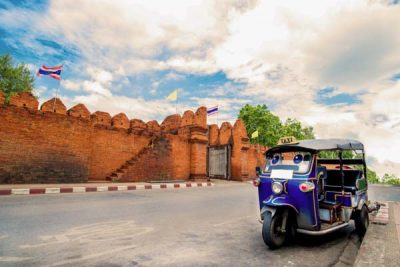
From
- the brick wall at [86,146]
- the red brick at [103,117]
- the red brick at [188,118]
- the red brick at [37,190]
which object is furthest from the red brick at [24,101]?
the red brick at [188,118]

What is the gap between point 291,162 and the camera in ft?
15.7

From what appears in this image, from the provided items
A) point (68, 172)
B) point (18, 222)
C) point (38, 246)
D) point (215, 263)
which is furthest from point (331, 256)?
point (68, 172)

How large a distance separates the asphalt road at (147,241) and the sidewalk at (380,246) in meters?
0.29

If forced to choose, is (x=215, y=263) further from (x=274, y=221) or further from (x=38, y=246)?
(x=38, y=246)

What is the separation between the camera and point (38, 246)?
3854 mm

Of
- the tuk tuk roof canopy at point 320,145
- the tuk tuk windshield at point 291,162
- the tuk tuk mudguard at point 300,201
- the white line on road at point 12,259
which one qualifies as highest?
the tuk tuk roof canopy at point 320,145

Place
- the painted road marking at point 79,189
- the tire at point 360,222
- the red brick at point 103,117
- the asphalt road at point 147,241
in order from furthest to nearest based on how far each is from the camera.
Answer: the red brick at point 103,117
the painted road marking at point 79,189
the tire at point 360,222
the asphalt road at point 147,241

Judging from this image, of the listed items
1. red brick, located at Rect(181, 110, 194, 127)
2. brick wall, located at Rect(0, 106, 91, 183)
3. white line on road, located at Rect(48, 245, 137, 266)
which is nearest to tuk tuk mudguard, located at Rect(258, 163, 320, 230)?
white line on road, located at Rect(48, 245, 137, 266)

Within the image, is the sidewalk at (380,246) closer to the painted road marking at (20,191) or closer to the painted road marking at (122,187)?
the painted road marking at (122,187)

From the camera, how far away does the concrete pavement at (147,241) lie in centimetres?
349

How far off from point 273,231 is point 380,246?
5.08 feet

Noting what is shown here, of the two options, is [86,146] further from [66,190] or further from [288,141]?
[288,141]

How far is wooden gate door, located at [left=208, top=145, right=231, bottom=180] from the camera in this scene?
2375 cm

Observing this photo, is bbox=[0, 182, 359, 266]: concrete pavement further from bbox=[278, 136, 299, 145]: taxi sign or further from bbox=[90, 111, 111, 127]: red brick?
bbox=[90, 111, 111, 127]: red brick
